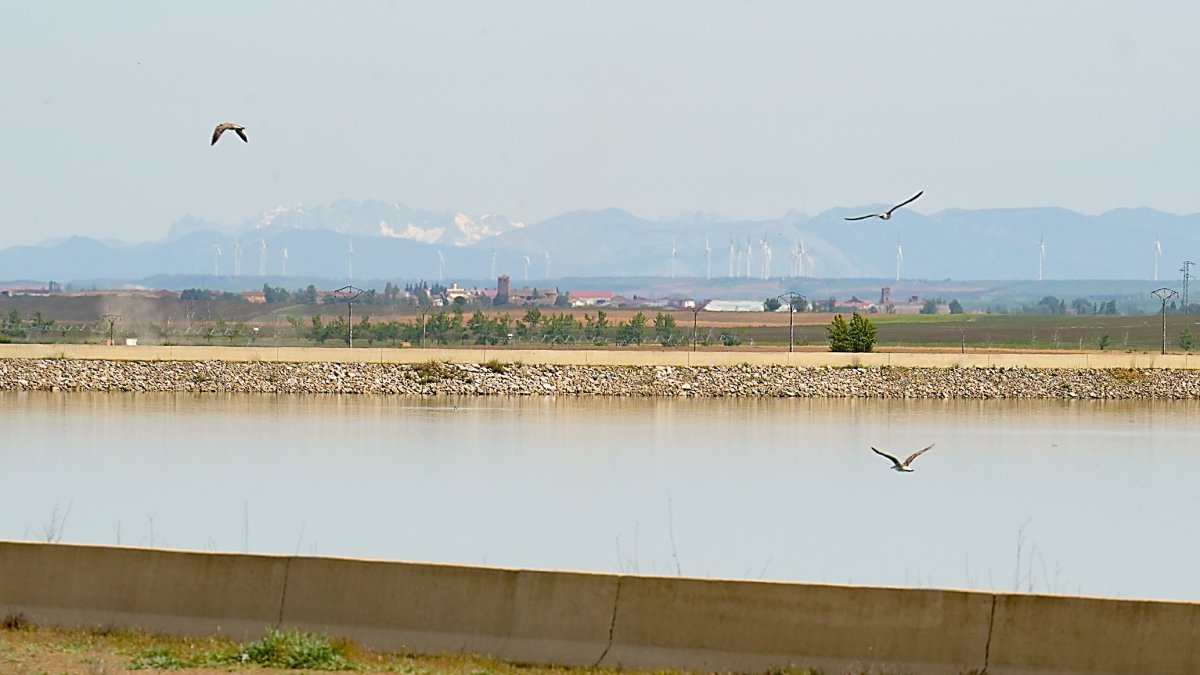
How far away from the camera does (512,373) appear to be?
80.2 m

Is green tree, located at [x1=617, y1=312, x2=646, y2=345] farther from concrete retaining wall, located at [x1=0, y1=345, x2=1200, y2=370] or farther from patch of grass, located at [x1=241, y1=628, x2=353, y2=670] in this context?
patch of grass, located at [x1=241, y1=628, x2=353, y2=670]

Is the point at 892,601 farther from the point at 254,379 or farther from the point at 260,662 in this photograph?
the point at 254,379

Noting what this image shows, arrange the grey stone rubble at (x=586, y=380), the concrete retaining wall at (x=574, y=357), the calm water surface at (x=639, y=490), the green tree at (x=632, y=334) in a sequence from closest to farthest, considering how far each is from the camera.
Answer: the calm water surface at (x=639, y=490), the grey stone rubble at (x=586, y=380), the concrete retaining wall at (x=574, y=357), the green tree at (x=632, y=334)

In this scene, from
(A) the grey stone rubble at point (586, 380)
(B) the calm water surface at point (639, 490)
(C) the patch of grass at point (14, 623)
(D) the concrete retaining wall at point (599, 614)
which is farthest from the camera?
(A) the grey stone rubble at point (586, 380)

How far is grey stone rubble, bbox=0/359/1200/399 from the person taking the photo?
7838cm

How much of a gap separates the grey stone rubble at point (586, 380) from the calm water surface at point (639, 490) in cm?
1096

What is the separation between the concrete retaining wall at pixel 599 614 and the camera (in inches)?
588

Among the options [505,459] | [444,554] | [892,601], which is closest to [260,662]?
[892,601]

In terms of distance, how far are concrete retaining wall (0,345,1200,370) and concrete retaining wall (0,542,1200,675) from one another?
2565 inches

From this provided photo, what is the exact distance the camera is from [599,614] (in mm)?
15672

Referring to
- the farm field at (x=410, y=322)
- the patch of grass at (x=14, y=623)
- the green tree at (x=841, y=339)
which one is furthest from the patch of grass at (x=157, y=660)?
the farm field at (x=410, y=322)

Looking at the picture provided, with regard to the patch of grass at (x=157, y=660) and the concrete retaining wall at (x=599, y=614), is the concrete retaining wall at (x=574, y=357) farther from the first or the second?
the patch of grass at (x=157, y=660)

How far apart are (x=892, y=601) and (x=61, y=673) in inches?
275

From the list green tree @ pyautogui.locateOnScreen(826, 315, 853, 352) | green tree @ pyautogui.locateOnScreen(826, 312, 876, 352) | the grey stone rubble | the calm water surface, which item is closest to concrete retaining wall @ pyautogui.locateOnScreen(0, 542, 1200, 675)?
the calm water surface
